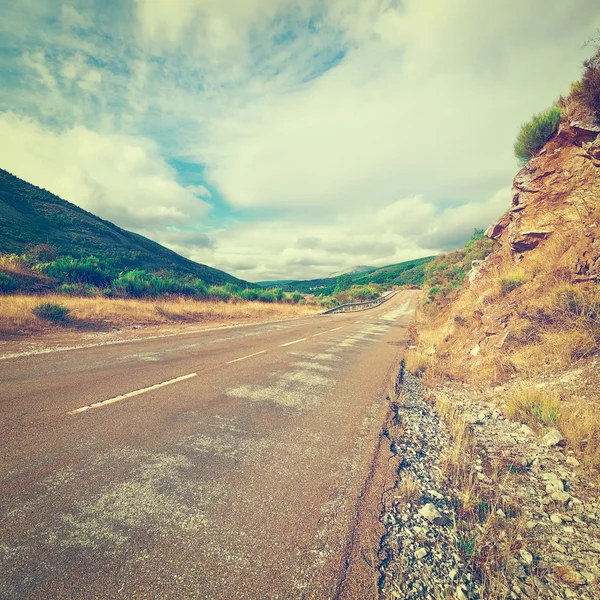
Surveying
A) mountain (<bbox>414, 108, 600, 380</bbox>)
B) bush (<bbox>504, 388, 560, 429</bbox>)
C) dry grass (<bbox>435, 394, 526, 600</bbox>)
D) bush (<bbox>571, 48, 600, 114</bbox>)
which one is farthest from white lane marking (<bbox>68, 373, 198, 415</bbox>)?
bush (<bbox>571, 48, 600, 114</bbox>)

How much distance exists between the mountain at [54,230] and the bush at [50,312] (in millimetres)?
18262

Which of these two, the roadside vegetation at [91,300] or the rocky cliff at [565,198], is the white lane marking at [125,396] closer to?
the roadside vegetation at [91,300]

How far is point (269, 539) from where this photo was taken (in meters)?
2.47

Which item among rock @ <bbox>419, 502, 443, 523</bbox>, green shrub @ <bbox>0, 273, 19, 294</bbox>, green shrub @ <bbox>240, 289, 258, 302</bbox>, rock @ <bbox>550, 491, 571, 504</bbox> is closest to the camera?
rock @ <bbox>419, 502, 443, 523</bbox>

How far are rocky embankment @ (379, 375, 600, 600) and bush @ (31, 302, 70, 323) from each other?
1325 cm

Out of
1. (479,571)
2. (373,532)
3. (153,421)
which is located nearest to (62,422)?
(153,421)

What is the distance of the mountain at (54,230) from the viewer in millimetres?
28288

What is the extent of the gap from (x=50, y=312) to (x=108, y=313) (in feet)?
7.65

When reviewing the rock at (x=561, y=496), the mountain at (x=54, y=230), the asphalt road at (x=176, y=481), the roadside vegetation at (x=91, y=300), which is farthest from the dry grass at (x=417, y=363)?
the mountain at (x=54, y=230)

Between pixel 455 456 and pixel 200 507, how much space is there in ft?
10.6

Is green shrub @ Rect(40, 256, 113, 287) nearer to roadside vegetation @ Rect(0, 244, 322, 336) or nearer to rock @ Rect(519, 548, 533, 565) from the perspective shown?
roadside vegetation @ Rect(0, 244, 322, 336)

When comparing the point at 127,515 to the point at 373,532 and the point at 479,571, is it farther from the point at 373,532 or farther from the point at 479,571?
the point at 479,571

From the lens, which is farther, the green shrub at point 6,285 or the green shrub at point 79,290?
the green shrub at point 79,290

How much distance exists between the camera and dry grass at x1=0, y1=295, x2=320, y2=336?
A: 10430 mm
